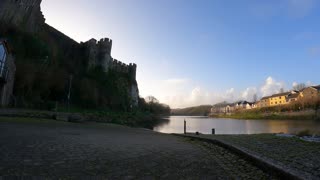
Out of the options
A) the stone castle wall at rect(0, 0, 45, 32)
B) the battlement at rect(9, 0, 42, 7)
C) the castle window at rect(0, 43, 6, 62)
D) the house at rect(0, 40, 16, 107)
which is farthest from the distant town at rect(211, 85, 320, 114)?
the castle window at rect(0, 43, 6, 62)

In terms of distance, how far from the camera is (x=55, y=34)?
214 ft

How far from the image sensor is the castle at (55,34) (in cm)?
4162

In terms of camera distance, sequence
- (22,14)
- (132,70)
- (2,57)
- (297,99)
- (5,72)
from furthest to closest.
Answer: (297,99), (132,70), (22,14), (5,72), (2,57)

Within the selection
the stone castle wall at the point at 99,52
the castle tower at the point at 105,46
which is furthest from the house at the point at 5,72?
the castle tower at the point at 105,46

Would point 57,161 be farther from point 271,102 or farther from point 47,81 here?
point 271,102

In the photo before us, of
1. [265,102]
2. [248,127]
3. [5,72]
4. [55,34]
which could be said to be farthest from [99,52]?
[265,102]

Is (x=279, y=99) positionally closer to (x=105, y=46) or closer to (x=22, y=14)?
(x=105, y=46)

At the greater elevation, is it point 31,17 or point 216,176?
point 31,17

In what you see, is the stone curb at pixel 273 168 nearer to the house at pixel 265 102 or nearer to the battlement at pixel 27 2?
the battlement at pixel 27 2

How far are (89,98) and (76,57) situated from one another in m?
18.8

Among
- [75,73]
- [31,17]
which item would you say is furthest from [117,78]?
[31,17]

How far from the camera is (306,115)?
3066 inches

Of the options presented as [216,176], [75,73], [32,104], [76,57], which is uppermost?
[76,57]

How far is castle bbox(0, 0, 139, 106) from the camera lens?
41.6 m
